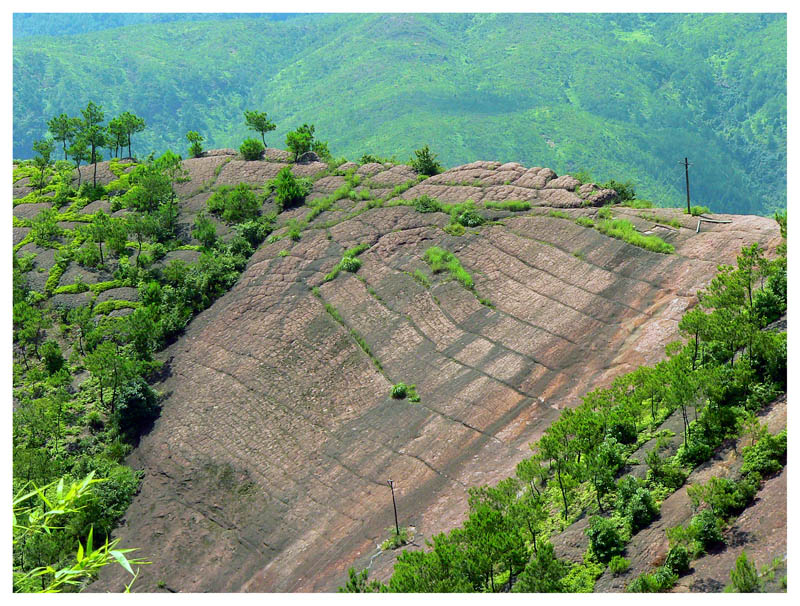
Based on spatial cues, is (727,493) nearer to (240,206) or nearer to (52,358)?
(52,358)

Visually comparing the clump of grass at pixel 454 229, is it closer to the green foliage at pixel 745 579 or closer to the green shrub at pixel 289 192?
the green shrub at pixel 289 192

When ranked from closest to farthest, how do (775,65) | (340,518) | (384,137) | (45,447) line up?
(340,518), (45,447), (384,137), (775,65)

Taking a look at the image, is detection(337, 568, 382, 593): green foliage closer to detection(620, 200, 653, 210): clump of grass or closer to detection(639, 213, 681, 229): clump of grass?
detection(639, 213, 681, 229): clump of grass

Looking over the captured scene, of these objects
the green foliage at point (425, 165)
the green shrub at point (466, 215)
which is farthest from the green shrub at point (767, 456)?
the green foliage at point (425, 165)

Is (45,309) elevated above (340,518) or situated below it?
above

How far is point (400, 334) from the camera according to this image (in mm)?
42969

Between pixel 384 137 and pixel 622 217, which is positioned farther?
pixel 384 137

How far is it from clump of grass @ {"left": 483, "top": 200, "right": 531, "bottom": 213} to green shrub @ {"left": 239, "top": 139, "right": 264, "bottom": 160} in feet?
73.3

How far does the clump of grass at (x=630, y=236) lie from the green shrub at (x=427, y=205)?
1069 cm

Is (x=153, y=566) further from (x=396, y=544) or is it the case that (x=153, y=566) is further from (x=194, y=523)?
(x=396, y=544)

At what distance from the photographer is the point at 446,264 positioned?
46.5 metres

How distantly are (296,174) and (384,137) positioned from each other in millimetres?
85660

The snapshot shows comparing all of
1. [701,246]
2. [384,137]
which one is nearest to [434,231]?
[701,246]

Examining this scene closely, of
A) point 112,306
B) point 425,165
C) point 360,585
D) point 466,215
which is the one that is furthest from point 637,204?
point 112,306
